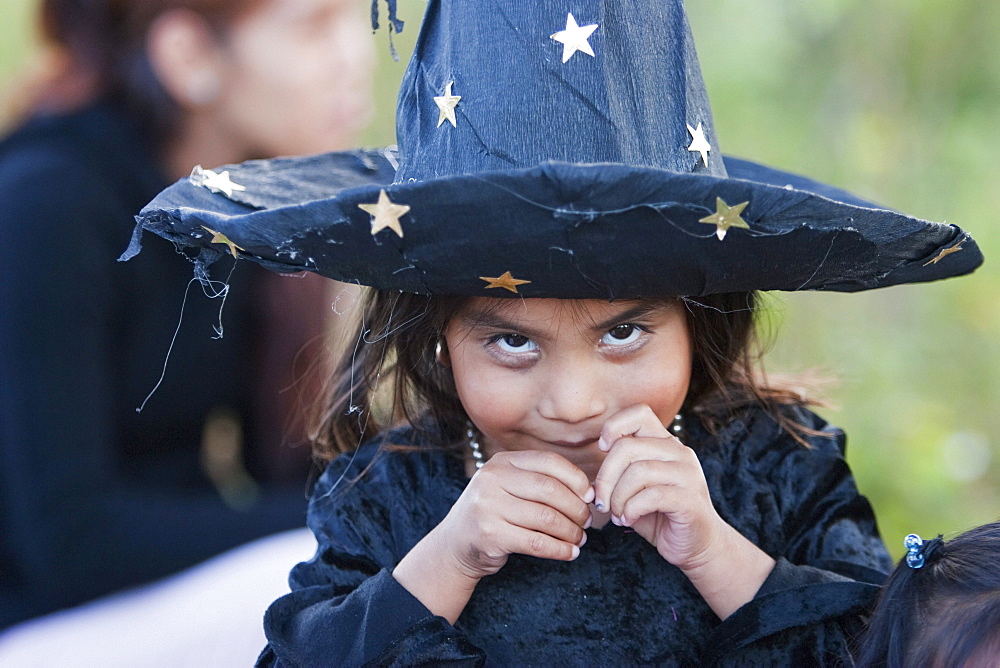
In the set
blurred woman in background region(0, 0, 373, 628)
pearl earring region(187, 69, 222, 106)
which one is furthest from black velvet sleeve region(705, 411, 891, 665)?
pearl earring region(187, 69, 222, 106)

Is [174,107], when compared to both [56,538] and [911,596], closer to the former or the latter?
[56,538]

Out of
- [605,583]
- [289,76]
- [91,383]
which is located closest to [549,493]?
[605,583]

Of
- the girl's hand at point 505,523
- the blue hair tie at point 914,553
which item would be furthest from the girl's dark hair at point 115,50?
the blue hair tie at point 914,553

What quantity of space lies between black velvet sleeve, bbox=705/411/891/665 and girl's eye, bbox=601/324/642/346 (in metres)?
0.36

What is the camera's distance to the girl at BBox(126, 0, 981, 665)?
3.26 feet

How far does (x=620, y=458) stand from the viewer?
3.84 feet

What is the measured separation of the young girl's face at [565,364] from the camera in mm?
1152

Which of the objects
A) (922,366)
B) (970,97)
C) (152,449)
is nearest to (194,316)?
(152,449)

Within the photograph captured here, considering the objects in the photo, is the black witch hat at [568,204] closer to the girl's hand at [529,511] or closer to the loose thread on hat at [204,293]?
the loose thread on hat at [204,293]

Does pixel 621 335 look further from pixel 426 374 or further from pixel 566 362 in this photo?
pixel 426 374

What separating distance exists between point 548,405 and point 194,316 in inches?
58.9

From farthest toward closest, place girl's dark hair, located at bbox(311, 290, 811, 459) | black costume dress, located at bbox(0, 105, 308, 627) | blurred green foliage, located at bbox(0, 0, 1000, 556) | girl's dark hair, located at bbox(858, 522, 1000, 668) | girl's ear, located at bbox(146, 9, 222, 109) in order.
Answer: blurred green foliage, located at bbox(0, 0, 1000, 556) → girl's ear, located at bbox(146, 9, 222, 109) → black costume dress, located at bbox(0, 105, 308, 627) → girl's dark hair, located at bbox(311, 290, 811, 459) → girl's dark hair, located at bbox(858, 522, 1000, 668)

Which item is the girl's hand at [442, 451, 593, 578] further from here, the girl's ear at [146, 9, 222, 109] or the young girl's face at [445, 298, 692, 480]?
the girl's ear at [146, 9, 222, 109]

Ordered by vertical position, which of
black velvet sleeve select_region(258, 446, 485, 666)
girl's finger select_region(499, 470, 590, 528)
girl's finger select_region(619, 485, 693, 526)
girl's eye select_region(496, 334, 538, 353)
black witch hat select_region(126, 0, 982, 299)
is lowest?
black velvet sleeve select_region(258, 446, 485, 666)
